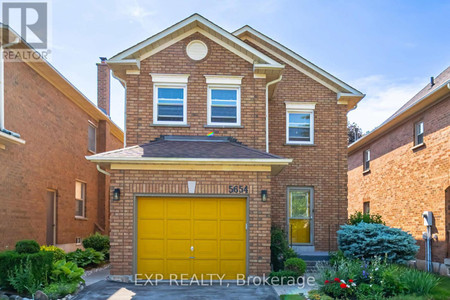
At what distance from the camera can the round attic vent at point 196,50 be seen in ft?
48.1

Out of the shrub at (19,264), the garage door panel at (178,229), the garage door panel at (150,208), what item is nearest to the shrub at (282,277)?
the garage door panel at (178,229)

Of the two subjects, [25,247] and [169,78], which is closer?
[25,247]

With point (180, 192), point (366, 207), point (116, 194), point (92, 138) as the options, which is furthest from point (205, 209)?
point (366, 207)

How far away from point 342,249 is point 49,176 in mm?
10537

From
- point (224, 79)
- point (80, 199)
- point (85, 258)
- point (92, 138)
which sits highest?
point (224, 79)

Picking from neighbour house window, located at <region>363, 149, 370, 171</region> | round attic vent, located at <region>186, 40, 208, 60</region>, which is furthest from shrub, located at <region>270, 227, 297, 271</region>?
neighbour house window, located at <region>363, 149, 370, 171</region>

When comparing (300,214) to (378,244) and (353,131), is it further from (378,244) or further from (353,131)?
(353,131)

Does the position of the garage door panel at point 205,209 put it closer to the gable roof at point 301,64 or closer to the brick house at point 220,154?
the brick house at point 220,154

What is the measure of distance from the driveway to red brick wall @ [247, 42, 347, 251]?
533cm

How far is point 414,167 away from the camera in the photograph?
17469 mm

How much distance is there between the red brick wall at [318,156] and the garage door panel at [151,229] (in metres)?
5.19

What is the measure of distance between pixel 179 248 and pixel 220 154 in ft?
9.45

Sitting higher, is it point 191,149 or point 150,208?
point 191,149

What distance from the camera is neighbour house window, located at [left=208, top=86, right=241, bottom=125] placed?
14.5 m
